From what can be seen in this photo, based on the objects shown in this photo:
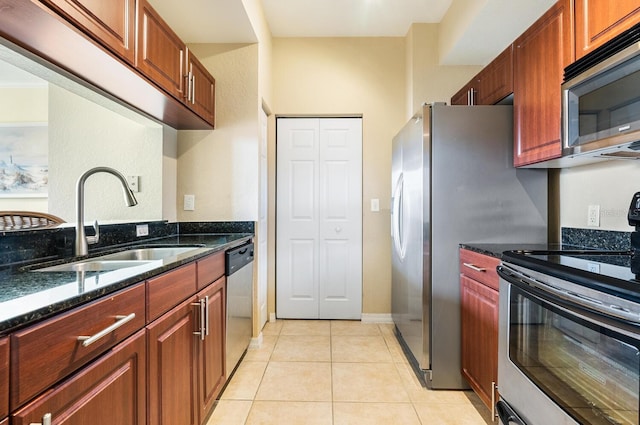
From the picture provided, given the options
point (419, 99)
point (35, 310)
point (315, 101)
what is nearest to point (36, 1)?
point (35, 310)

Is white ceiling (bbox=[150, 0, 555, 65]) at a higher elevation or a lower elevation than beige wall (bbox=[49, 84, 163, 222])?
higher

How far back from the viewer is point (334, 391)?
209 cm

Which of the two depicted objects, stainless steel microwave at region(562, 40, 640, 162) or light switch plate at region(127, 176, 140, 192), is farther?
light switch plate at region(127, 176, 140, 192)

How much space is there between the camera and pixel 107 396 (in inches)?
37.2

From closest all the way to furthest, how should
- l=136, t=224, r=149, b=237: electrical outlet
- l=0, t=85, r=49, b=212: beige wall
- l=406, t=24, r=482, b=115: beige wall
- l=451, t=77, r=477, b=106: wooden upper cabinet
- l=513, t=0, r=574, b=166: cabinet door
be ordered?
l=0, t=85, r=49, b=212: beige wall, l=513, t=0, r=574, b=166: cabinet door, l=136, t=224, r=149, b=237: electrical outlet, l=451, t=77, r=477, b=106: wooden upper cabinet, l=406, t=24, r=482, b=115: beige wall

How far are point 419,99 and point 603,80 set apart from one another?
1878 millimetres

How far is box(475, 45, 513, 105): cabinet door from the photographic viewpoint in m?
2.02

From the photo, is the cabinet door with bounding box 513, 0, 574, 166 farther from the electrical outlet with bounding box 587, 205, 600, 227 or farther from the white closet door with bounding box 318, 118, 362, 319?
the white closet door with bounding box 318, 118, 362, 319

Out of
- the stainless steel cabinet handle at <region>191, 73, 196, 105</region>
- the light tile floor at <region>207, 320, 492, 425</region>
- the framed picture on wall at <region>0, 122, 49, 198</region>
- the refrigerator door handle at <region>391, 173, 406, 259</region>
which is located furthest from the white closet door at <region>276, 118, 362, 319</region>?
the framed picture on wall at <region>0, 122, 49, 198</region>

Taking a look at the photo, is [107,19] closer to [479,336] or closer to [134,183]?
[134,183]

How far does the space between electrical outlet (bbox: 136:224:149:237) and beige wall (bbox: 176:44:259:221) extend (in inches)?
16.5

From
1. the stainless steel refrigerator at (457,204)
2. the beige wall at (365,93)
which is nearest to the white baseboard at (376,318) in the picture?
the beige wall at (365,93)

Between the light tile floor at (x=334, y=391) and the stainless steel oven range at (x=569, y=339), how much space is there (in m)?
0.55

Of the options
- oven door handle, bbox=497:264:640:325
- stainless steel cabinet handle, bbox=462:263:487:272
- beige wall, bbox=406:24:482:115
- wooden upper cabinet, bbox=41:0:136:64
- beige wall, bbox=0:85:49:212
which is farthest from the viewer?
beige wall, bbox=406:24:482:115
